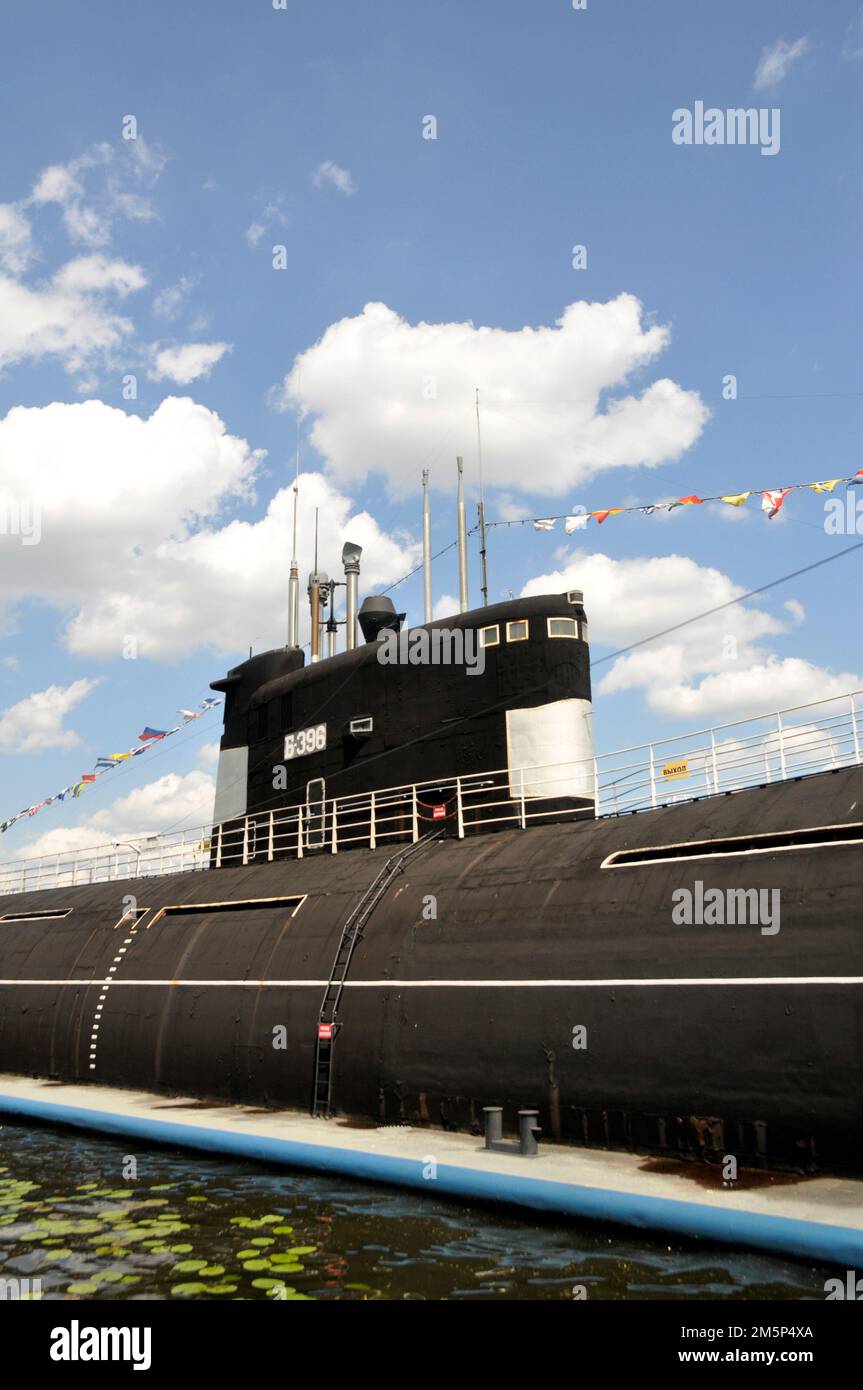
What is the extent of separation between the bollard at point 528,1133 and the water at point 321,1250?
3.69 ft

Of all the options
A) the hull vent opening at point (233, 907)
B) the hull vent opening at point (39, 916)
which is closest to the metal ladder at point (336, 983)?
the hull vent opening at point (233, 907)

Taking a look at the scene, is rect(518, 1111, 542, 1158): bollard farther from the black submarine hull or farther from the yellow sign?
the yellow sign

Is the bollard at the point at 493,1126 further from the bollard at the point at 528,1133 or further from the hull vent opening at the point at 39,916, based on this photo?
the hull vent opening at the point at 39,916

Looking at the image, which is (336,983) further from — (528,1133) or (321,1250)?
(321,1250)

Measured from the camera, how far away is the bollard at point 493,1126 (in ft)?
41.3

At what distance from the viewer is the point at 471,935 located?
15.1 meters

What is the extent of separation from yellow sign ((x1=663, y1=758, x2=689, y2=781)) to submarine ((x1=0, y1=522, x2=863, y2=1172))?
0.19 feet

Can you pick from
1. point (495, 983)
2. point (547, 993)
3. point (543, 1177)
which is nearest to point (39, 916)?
point (495, 983)

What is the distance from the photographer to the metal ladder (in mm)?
16078

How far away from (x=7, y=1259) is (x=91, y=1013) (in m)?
12.4

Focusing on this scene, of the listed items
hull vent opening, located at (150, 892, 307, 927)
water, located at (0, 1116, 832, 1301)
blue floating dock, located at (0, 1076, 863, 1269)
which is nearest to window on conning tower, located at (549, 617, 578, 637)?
hull vent opening, located at (150, 892, 307, 927)
